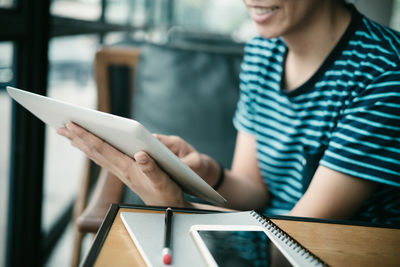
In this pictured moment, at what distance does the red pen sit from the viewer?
0.45 meters

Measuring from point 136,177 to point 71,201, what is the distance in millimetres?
1947

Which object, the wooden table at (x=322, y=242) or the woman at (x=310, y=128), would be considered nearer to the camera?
the wooden table at (x=322, y=242)

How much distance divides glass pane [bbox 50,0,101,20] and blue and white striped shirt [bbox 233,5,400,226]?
1.03 m

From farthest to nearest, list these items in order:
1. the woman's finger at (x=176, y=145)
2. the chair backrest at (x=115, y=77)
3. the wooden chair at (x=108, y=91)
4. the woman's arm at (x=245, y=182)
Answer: the chair backrest at (x=115, y=77) < the wooden chair at (x=108, y=91) < the woman's arm at (x=245, y=182) < the woman's finger at (x=176, y=145)

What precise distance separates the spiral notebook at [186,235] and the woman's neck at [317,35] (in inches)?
19.2

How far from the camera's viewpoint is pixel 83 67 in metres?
2.63

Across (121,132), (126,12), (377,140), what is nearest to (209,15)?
(126,12)

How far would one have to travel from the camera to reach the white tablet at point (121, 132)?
56 cm

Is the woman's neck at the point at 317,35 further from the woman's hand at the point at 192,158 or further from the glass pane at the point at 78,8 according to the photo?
the glass pane at the point at 78,8

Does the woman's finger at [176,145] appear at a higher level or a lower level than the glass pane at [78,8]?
lower

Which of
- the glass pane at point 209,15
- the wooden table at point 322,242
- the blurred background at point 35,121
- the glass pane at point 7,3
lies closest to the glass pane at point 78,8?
the blurred background at point 35,121

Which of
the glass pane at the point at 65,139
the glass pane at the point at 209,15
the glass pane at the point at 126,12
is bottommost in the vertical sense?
the glass pane at the point at 65,139

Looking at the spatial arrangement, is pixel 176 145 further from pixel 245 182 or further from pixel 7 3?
pixel 7 3

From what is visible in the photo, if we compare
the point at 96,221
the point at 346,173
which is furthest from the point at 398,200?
the point at 96,221
